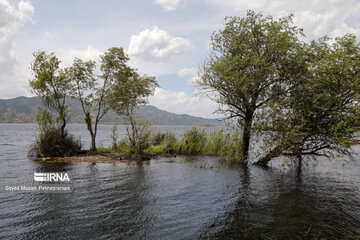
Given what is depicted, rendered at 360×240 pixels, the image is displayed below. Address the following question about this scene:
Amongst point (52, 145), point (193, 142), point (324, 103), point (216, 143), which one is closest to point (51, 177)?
point (52, 145)

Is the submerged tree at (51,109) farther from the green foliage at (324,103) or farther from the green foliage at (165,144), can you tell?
the green foliage at (324,103)

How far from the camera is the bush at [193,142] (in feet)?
74.5

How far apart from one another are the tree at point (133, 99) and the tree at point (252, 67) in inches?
274

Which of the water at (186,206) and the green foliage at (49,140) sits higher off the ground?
the green foliage at (49,140)

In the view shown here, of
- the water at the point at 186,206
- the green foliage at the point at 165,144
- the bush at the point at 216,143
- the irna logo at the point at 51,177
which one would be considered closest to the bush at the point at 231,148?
the bush at the point at 216,143

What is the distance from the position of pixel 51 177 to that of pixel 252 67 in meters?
13.9

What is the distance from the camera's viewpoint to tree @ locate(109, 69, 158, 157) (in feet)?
65.0

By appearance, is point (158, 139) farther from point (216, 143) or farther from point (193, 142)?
point (216, 143)

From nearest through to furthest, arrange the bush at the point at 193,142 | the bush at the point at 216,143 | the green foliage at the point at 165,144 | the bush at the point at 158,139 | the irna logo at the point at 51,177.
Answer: the irna logo at the point at 51,177
the bush at the point at 216,143
the bush at the point at 193,142
the green foliage at the point at 165,144
the bush at the point at 158,139

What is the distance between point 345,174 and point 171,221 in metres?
13.1

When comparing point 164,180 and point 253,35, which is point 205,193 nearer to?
point 164,180

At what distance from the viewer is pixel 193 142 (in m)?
23.1

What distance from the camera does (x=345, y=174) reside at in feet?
47.9

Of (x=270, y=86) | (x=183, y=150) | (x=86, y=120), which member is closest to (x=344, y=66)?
(x=270, y=86)
